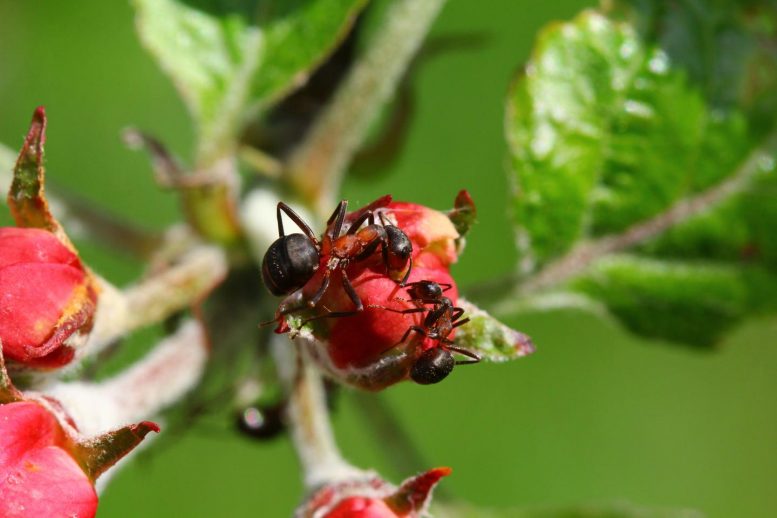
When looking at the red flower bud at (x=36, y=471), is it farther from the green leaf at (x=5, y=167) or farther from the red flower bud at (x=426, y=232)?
the green leaf at (x=5, y=167)

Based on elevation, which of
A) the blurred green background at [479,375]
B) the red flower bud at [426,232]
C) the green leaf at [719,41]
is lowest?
the red flower bud at [426,232]

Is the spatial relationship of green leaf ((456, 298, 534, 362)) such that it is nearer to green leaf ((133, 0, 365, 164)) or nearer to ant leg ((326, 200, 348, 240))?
ant leg ((326, 200, 348, 240))

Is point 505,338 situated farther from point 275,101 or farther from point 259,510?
point 259,510

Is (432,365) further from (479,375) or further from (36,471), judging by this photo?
(479,375)

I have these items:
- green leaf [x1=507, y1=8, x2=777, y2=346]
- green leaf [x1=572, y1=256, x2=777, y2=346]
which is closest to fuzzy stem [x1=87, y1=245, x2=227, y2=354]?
green leaf [x1=507, y1=8, x2=777, y2=346]

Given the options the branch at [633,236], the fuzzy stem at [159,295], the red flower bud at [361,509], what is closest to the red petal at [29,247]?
the fuzzy stem at [159,295]

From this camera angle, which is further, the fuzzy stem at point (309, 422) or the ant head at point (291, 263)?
the fuzzy stem at point (309, 422)

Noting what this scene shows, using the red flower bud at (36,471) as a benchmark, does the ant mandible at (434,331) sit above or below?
above

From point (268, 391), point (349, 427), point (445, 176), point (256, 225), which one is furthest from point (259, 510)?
point (256, 225)
